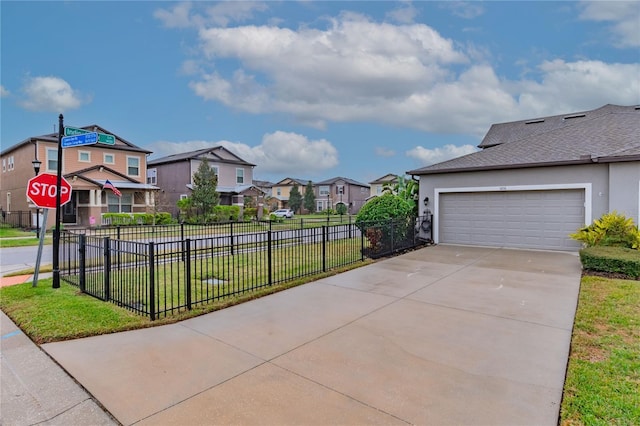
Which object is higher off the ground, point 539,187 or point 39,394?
point 539,187

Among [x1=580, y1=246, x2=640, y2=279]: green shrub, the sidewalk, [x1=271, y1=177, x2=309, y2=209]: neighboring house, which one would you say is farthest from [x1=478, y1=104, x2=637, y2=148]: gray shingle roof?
[x1=271, y1=177, x2=309, y2=209]: neighboring house

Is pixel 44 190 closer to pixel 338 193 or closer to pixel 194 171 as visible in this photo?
pixel 194 171

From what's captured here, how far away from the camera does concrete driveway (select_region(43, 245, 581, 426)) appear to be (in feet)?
9.28

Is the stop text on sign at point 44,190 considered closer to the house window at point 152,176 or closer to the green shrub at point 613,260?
the green shrub at point 613,260

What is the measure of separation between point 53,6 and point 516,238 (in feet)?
53.8

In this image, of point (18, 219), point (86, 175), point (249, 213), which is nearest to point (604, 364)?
point (86, 175)

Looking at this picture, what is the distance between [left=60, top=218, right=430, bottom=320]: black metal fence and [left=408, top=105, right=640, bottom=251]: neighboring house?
1911mm

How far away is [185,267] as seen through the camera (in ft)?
19.2

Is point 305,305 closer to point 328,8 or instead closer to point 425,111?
point 328,8

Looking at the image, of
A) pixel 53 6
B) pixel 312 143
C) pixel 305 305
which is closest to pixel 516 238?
pixel 305 305

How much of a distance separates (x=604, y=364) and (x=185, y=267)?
571 centimetres

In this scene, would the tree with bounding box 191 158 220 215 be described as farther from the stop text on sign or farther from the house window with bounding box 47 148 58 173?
the stop text on sign

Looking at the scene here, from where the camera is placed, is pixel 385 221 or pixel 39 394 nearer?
pixel 39 394

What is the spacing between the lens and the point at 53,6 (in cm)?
1032
